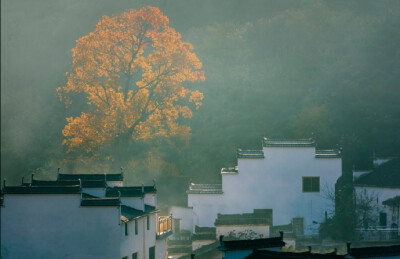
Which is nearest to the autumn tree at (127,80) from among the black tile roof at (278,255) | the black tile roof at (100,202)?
the black tile roof at (100,202)

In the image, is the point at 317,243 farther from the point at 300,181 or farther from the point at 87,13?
the point at 87,13

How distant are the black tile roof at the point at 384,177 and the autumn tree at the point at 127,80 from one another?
1154cm

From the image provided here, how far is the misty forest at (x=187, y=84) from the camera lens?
45.1 meters

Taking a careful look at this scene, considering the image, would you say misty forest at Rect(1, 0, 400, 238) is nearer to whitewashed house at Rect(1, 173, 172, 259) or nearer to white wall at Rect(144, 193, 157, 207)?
white wall at Rect(144, 193, 157, 207)

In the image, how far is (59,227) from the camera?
26.6m

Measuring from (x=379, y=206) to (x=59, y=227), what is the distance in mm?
19973

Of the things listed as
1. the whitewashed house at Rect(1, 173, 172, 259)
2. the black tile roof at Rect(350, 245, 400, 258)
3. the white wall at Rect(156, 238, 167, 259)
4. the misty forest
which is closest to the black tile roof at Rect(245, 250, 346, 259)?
the black tile roof at Rect(350, 245, 400, 258)

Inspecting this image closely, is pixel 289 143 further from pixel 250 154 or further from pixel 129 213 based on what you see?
pixel 129 213

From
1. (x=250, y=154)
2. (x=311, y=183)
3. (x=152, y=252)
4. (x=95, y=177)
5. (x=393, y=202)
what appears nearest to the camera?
(x=152, y=252)

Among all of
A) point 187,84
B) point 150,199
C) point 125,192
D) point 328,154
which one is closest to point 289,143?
point 328,154

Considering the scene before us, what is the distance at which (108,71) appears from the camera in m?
45.1

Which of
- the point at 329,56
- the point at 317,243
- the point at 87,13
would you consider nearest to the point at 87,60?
the point at 317,243

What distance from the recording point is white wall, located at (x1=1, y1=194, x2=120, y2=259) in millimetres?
26469

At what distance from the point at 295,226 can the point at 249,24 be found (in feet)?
117
